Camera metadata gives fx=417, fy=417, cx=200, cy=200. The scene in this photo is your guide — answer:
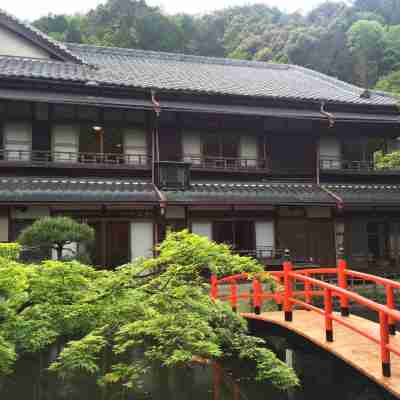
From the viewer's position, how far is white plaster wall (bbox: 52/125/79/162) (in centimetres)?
1620

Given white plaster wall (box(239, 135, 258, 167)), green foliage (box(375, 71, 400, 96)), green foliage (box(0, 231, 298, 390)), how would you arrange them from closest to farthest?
green foliage (box(0, 231, 298, 390)) → white plaster wall (box(239, 135, 258, 167)) → green foliage (box(375, 71, 400, 96))

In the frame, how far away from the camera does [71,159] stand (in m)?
16.4

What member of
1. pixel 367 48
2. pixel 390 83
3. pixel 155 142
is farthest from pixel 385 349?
pixel 367 48

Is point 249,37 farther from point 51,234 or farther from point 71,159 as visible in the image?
point 51,234

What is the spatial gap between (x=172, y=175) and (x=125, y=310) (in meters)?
12.1

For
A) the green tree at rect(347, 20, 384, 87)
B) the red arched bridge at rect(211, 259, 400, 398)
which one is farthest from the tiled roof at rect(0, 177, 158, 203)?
the green tree at rect(347, 20, 384, 87)

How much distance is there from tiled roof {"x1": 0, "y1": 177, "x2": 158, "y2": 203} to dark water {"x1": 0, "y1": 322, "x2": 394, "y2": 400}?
6884 millimetres

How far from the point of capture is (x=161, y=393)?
23.8ft

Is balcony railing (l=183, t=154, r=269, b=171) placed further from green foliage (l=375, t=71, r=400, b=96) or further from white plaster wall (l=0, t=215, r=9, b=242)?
green foliage (l=375, t=71, r=400, b=96)

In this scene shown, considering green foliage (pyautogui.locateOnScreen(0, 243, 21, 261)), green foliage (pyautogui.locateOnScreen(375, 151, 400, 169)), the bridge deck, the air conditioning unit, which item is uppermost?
green foliage (pyautogui.locateOnScreen(375, 151, 400, 169))

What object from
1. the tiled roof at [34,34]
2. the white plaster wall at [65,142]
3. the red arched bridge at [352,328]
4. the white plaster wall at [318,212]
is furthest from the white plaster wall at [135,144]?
the red arched bridge at [352,328]

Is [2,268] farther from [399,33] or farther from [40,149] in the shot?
[399,33]

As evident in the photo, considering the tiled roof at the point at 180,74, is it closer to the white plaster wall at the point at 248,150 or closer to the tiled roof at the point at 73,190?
the white plaster wall at the point at 248,150

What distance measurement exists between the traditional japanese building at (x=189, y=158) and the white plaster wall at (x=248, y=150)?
0.21 ft
